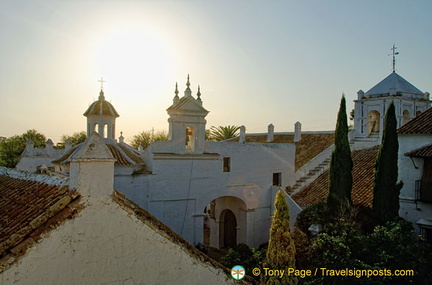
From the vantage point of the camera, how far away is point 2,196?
7.56 meters

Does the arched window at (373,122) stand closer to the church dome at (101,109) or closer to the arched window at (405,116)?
the arched window at (405,116)

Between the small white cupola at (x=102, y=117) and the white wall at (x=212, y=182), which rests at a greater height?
the small white cupola at (x=102, y=117)

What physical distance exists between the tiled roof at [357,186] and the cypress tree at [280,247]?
208 inches

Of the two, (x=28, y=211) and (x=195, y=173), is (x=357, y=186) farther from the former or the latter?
(x=28, y=211)

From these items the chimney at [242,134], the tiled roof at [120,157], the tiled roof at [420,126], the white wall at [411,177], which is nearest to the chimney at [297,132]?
the chimney at [242,134]

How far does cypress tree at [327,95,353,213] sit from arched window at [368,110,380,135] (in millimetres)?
6591

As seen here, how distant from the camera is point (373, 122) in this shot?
20656 mm

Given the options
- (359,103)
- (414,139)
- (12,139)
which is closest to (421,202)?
(414,139)

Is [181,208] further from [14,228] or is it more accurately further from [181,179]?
[14,228]

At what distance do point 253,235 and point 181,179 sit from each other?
5.41 m

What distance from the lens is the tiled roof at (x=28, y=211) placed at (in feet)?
16.2

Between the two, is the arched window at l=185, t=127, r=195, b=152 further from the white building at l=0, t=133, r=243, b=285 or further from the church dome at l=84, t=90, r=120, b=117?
the white building at l=0, t=133, r=243, b=285

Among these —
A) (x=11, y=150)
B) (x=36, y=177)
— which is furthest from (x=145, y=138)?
(x=36, y=177)

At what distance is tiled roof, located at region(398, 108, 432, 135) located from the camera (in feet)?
45.2
